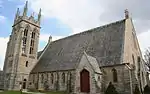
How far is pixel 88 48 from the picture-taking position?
92.4ft

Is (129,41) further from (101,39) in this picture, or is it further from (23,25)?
(23,25)

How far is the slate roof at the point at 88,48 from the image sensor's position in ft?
79.4

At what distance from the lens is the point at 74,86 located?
23.0 metres

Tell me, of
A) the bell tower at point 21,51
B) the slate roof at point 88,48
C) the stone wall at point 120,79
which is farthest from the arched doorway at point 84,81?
the bell tower at point 21,51

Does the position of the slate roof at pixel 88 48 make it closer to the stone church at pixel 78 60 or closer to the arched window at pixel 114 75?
the stone church at pixel 78 60

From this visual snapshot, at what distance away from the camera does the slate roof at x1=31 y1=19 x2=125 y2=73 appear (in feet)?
79.4

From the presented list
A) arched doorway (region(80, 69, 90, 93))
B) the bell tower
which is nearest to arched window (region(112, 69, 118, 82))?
arched doorway (region(80, 69, 90, 93))

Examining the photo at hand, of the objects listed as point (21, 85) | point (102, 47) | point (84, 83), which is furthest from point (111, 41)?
point (21, 85)

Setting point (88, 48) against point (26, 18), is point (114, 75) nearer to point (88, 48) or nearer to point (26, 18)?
point (88, 48)

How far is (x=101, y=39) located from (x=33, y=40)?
18130mm

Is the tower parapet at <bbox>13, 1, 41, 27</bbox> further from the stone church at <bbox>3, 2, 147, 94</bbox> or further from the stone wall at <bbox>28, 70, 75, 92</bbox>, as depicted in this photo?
the stone wall at <bbox>28, 70, 75, 92</bbox>

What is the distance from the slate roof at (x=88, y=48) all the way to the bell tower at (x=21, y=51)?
7.83 ft

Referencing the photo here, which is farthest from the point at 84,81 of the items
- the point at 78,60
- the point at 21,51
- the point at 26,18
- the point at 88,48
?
the point at 26,18

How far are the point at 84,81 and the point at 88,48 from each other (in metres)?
7.11
